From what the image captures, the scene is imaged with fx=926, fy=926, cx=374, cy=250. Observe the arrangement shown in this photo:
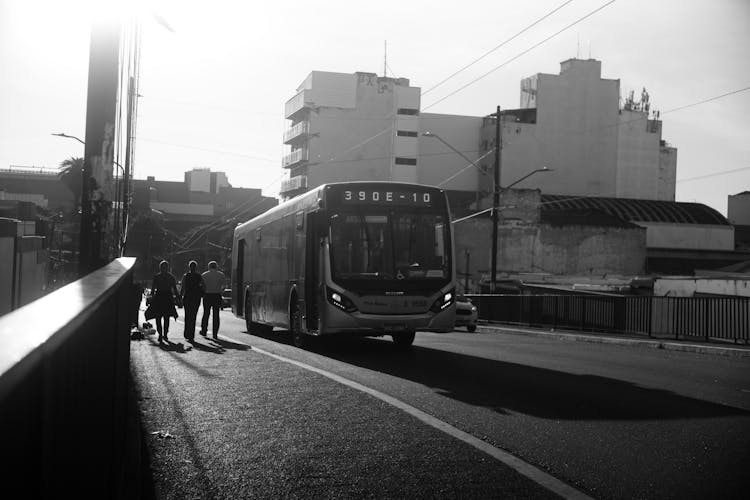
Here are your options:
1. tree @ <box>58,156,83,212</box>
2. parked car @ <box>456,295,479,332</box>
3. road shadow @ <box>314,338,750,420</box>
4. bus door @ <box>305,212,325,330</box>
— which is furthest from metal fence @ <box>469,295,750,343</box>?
tree @ <box>58,156,83,212</box>

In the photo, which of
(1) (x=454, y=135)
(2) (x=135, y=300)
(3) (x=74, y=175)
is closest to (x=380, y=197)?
(2) (x=135, y=300)

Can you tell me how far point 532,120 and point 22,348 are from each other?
3777 inches

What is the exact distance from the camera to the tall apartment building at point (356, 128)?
93625 millimetres

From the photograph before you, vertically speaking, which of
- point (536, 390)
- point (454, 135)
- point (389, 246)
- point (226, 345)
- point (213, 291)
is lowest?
point (226, 345)

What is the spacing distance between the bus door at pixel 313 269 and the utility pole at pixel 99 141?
252 inches

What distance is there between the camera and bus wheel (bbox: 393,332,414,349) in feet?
57.5

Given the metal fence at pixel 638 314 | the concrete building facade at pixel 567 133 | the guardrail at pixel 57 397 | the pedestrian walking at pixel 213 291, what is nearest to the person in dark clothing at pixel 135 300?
the pedestrian walking at pixel 213 291

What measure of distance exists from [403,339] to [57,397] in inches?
610

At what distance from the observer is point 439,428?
757 centimetres

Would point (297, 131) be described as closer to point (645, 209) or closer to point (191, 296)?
point (645, 209)

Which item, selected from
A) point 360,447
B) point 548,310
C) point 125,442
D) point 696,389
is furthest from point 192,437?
point 548,310

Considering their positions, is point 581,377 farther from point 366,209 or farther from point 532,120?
point 532,120

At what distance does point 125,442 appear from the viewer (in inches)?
251

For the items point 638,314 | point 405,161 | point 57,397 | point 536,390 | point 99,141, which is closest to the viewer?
point 57,397
